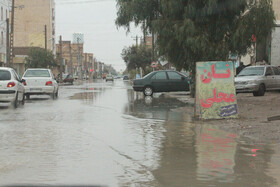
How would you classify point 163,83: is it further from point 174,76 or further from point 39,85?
point 39,85

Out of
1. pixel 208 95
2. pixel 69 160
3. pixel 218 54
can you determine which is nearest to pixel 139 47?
pixel 218 54

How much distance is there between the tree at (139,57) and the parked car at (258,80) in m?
56.4

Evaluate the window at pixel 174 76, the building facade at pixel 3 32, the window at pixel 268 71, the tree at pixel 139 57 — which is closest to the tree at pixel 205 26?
the window at pixel 268 71

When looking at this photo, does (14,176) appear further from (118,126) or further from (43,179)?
(118,126)

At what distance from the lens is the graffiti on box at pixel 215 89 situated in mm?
14930

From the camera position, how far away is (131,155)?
340 inches

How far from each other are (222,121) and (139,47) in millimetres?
73497

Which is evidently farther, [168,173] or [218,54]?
[218,54]

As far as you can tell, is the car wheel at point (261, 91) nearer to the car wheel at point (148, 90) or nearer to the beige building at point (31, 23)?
the car wheel at point (148, 90)

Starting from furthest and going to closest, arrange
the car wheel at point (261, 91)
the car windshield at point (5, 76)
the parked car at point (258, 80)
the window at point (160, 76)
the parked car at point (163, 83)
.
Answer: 1. the window at point (160, 76)
2. the parked car at point (163, 83)
3. the car wheel at point (261, 91)
4. the parked car at point (258, 80)
5. the car windshield at point (5, 76)

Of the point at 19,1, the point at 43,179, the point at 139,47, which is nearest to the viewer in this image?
the point at 43,179

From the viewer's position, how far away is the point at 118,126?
530 inches

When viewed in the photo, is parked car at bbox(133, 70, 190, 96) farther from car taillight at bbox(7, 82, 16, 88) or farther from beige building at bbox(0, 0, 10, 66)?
beige building at bbox(0, 0, 10, 66)

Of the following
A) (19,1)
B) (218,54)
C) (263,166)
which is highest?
(19,1)
